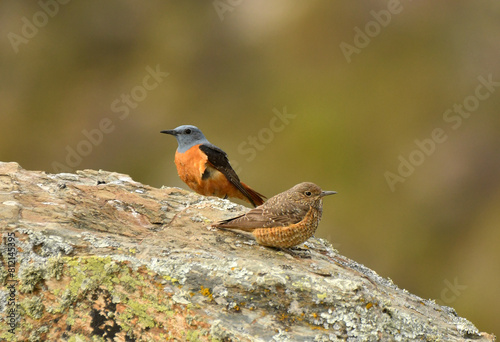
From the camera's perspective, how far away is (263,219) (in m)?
6.11

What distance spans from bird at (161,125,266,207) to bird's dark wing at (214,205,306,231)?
13.0ft

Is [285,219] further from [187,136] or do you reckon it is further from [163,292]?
[187,136]

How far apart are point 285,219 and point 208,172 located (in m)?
4.19

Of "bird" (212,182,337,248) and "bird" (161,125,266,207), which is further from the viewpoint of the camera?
"bird" (161,125,266,207)

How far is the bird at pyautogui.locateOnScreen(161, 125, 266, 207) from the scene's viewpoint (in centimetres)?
1020

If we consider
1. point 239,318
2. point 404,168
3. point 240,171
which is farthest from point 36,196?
point 404,168

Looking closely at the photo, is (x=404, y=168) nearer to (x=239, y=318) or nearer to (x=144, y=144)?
(x=144, y=144)

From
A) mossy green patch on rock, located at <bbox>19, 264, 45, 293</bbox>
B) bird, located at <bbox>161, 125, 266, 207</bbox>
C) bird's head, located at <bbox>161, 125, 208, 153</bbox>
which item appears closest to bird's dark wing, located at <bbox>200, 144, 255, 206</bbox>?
bird, located at <bbox>161, 125, 266, 207</bbox>

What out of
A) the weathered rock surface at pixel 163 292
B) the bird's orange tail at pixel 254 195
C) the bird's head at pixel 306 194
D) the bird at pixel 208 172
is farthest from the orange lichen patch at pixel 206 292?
the bird's orange tail at pixel 254 195

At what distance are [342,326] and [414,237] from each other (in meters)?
11.5

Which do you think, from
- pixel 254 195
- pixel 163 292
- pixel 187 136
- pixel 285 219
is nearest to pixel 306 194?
pixel 285 219

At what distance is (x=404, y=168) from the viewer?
16359mm

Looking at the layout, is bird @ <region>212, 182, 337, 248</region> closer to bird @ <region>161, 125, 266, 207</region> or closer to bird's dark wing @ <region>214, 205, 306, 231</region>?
bird's dark wing @ <region>214, 205, 306, 231</region>

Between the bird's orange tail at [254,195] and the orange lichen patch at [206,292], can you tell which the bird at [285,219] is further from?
the bird's orange tail at [254,195]
